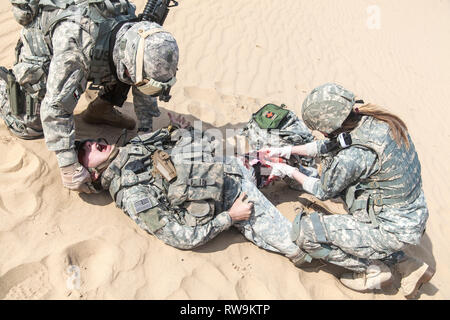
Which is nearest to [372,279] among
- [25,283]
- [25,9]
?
[25,283]

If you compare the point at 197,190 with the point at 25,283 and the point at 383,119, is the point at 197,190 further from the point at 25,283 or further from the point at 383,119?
the point at 383,119

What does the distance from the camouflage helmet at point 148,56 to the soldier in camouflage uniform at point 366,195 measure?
129cm

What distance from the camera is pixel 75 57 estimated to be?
3135 millimetres

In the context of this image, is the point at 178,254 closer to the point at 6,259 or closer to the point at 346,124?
the point at 6,259

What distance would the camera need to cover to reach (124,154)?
3.36m

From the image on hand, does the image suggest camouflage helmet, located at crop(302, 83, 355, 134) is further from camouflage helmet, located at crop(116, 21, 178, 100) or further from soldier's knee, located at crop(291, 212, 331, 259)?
camouflage helmet, located at crop(116, 21, 178, 100)

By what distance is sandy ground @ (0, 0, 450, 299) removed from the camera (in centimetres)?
304

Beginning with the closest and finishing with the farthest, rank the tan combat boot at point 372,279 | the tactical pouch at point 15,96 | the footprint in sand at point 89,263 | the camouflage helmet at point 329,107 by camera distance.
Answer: the footprint in sand at point 89,263 < the camouflage helmet at point 329,107 < the tan combat boot at point 372,279 < the tactical pouch at point 15,96

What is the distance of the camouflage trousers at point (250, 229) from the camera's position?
322 cm

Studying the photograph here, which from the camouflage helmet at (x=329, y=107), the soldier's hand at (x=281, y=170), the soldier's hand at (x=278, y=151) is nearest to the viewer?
the camouflage helmet at (x=329, y=107)

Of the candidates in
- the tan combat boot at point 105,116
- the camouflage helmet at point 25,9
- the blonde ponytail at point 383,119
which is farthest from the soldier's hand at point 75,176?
the blonde ponytail at point 383,119

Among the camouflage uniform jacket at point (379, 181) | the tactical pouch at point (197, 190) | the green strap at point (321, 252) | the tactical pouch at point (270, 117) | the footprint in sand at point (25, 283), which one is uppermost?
the camouflage uniform jacket at point (379, 181)

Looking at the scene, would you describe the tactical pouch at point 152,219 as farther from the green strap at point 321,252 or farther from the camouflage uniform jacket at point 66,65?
the green strap at point 321,252

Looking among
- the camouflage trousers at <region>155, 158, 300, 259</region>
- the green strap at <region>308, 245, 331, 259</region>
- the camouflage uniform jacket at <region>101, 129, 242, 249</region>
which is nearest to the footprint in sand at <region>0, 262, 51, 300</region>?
the camouflage uniform jacket at <region>101, 129, 242, 249</region>
